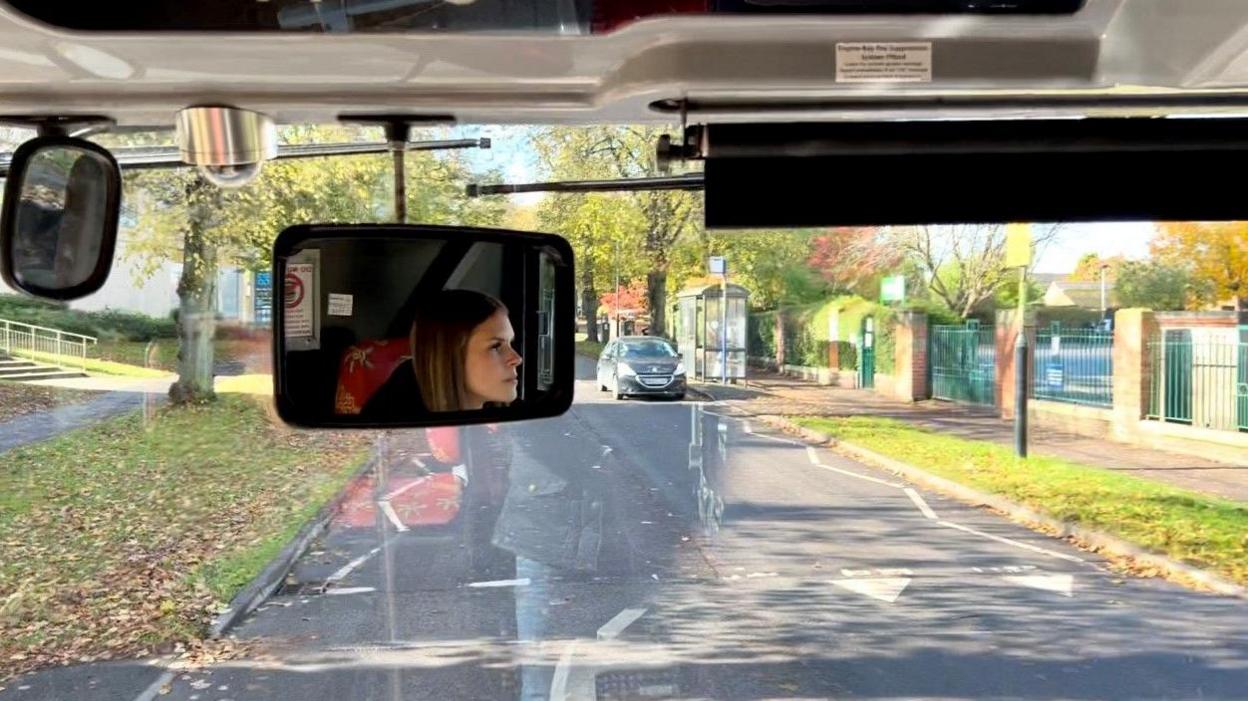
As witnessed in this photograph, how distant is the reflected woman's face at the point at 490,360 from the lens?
217 cm

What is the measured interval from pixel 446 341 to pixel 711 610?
139 inches

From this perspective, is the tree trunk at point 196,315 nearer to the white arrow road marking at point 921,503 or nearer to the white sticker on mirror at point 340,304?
the white sticker on mirror at point 340,304

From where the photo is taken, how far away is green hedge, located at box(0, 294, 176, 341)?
4.86 m

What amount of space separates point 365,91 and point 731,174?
29.0 inches

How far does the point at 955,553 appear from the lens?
20.5 ft

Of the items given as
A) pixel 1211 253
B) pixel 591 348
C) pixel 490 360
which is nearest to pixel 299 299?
pixel 490 360

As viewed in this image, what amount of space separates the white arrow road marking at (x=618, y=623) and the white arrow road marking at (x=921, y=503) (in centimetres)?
255

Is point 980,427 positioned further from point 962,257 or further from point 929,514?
point 962,257

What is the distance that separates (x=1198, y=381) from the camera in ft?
30.0

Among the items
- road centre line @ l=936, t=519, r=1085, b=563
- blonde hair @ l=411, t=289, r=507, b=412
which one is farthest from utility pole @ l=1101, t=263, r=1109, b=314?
blonde hair @ l=411, t=289, r=507, b=412

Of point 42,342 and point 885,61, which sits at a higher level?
point 885,61

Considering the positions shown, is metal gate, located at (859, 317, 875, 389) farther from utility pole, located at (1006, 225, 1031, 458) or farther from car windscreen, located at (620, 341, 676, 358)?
car windscreen, located at (620, 341, 676, 358)

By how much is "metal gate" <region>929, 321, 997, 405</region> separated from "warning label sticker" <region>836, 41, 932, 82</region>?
17.3 feet

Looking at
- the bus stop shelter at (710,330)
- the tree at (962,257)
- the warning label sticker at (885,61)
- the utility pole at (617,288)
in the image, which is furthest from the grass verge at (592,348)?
the warning label sticker at (885,61)
